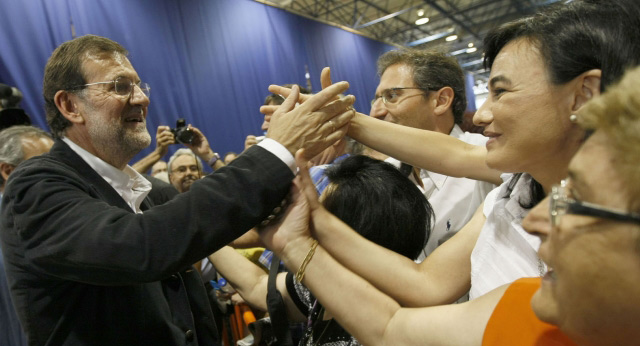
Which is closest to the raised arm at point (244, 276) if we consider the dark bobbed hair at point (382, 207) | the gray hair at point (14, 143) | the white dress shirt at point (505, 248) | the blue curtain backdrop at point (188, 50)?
the dark bobbed hair at point (382, 207)

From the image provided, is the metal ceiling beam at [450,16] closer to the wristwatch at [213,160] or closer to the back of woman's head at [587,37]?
the wristwatch at [213,160]

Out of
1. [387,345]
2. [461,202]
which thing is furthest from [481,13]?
[387,345]

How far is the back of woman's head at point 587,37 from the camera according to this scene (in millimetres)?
751

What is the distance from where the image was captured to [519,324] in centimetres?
74

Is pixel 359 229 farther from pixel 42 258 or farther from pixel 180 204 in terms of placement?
pixel 42 258

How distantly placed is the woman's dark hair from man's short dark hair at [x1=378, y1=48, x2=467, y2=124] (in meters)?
0.96

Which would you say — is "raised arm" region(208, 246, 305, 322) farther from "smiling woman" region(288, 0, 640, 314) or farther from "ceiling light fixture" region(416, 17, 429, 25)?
"ceiling light fixture" region(416, 17, 429, 25)

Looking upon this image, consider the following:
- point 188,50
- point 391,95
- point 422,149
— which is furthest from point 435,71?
point 188,50

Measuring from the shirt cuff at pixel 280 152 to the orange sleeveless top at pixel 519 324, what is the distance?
51 centimetres

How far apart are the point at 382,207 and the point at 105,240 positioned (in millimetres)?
696

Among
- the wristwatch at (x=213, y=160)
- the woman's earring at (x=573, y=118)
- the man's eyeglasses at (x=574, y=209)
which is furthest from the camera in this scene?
the wristwatch at (x=213, y=160)

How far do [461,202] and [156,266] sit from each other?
121 centimetres

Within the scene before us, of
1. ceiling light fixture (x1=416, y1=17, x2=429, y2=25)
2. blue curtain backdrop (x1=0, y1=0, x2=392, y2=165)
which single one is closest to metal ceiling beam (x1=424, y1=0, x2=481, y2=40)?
ceiling light fixture (x1=416, y1=17, x2=429, y2=25)

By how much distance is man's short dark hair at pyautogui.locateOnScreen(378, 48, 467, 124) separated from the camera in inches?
75.6
